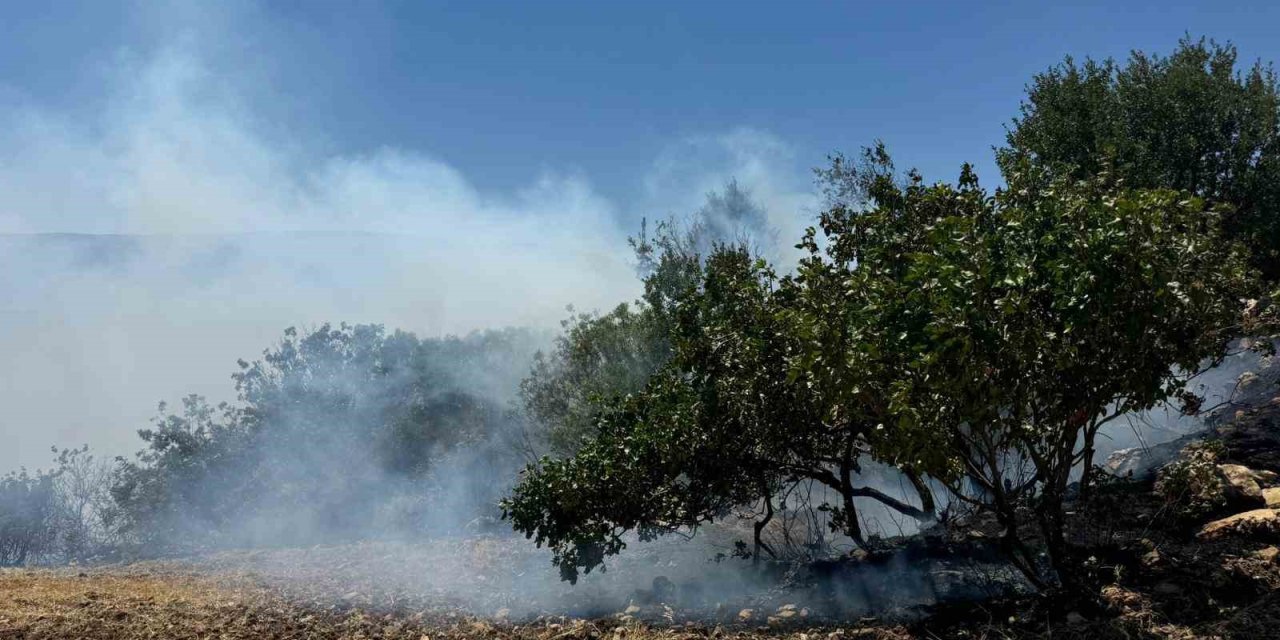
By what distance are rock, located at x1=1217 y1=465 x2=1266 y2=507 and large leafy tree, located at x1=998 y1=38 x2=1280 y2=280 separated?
9.79m

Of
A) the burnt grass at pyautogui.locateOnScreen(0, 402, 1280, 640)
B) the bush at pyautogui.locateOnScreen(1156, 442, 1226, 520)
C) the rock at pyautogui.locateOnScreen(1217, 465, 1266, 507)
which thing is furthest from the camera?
the rock at pyautogui.locateOnScreen(1217, 465, 1266, 507)

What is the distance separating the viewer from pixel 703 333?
30.5 feet

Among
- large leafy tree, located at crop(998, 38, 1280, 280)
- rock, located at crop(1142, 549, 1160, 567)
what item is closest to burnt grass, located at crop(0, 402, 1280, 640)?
rock, located at crop(1142, 549, 1160, 567)

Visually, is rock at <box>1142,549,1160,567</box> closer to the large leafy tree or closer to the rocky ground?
the rocky ground

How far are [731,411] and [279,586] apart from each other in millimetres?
7314

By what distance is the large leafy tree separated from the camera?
17.0m

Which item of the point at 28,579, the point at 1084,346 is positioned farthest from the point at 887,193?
the point at 28,579

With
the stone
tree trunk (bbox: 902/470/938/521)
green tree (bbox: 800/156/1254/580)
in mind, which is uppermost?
green tree (bbox: 800/156/1254/580)

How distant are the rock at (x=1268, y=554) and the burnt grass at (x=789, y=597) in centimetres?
2

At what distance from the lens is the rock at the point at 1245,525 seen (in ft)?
24.1

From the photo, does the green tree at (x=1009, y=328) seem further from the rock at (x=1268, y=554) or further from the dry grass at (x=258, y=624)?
the dry grass at (x=258, y=624)

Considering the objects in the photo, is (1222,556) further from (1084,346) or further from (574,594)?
(574,594)

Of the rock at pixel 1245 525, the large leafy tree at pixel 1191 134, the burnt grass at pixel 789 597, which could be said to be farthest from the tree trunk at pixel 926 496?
the large leafy tree at pixel 1191 134

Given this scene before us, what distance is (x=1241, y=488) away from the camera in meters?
8.04
